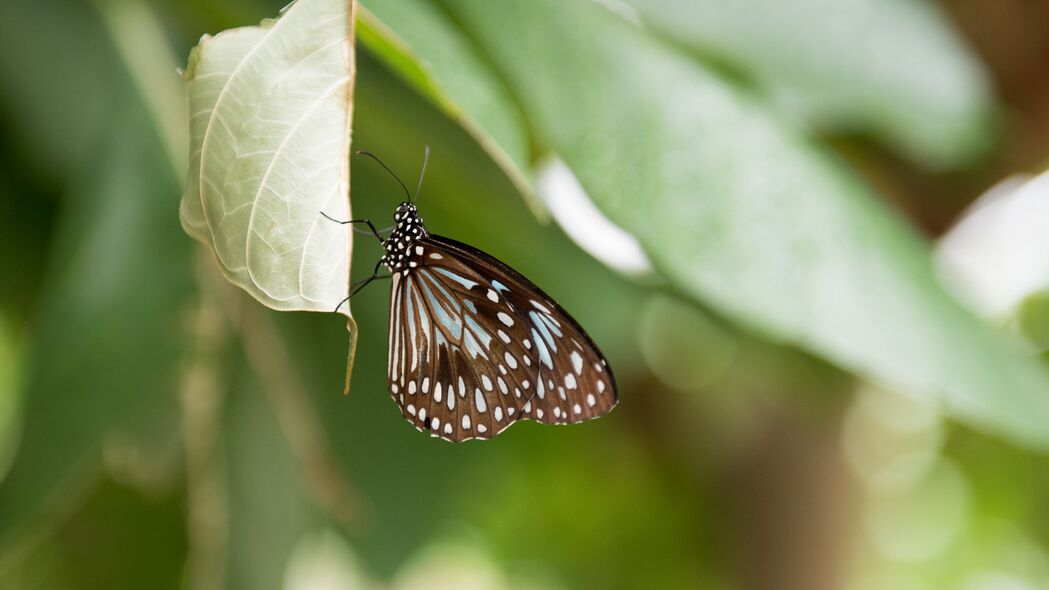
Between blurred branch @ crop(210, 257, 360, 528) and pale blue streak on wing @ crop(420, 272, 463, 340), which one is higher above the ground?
pale blue streak on wing @ crop(420, 272, 463, 340)

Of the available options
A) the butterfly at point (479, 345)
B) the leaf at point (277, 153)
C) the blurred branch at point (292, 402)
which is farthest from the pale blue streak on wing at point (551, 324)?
the blurred branch at point (292, 402)

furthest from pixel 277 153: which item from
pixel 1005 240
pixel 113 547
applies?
pixel 1005 240

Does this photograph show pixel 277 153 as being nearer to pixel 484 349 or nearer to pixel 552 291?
pixel 484 349

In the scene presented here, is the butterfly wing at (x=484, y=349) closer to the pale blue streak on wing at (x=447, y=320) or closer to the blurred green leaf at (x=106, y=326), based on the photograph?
the pale blue streak on wing at (x=447, y=320)

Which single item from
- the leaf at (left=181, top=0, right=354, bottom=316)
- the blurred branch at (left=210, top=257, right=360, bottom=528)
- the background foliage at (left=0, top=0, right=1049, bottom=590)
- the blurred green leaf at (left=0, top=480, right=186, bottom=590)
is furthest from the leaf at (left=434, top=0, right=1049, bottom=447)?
→ the blurred green leaf at (left=0, top=480, right=186, bottom=590)

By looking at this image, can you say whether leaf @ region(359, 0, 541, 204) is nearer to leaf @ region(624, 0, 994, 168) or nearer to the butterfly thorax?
the butterfly thorax

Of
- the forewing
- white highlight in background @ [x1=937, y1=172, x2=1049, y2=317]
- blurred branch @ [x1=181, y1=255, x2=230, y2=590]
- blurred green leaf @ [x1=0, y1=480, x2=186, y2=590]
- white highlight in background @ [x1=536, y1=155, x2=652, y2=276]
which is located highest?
white highlight in background @ [x1=937, y1=172, x2=1049, y2=317]
